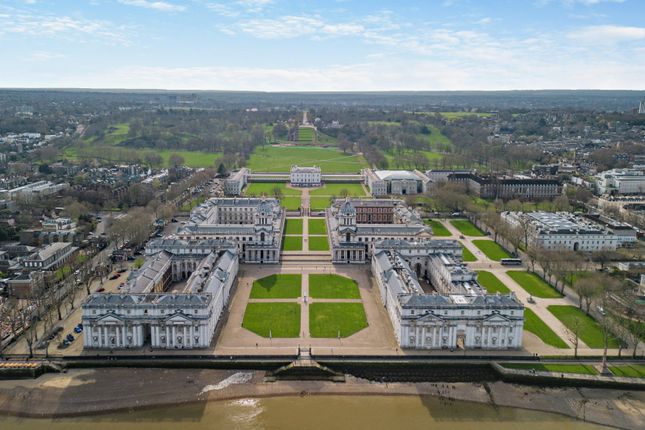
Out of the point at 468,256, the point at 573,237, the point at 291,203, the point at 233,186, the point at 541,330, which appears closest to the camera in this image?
the point at 541,330

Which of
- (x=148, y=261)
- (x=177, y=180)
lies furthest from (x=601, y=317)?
(x=177, y=180)

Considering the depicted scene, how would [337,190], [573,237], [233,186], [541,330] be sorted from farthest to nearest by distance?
[337,190]
[233,186]
[573,237]
[541,330]

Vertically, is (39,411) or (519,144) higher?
(519,144)

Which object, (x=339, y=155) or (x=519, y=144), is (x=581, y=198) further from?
(x=339, y=155)

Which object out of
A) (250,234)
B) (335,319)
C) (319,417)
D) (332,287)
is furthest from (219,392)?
(250,234)

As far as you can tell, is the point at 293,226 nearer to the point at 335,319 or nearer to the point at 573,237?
the point at 335,319

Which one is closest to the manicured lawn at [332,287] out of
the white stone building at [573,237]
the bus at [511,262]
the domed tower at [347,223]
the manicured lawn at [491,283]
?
the domed tower at [347,223]
